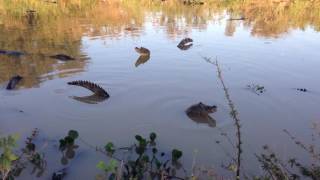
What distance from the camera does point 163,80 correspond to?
338 inches

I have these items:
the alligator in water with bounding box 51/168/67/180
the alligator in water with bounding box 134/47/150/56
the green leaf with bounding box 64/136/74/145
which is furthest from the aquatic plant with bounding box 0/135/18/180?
the alligator in water with bounding box 134/47/150/56

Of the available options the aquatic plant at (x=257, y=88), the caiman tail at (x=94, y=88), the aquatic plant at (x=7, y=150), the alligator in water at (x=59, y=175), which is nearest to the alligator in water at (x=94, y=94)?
the caiman tail at (x=94, y=88)

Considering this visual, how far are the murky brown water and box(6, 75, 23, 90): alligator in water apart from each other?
0.17 m

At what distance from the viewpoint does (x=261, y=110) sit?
699cm

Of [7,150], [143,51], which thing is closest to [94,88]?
[143,51]

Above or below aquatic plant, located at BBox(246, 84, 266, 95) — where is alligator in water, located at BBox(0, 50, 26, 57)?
above

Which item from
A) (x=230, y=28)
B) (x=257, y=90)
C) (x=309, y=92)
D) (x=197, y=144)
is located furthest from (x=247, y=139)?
(x=230, y=28)

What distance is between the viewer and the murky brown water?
601cm

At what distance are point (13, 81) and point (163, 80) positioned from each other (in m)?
3.07

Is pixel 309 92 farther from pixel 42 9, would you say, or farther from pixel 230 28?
pixel 42 9

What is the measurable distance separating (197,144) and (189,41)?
6.48 m

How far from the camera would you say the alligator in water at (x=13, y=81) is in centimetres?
788

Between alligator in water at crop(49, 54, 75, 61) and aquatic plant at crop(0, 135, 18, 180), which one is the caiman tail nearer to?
alligator in water at crop(49, 54, 75, 61)

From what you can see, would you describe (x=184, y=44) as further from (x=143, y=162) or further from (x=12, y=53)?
(x=143, y=162)
